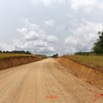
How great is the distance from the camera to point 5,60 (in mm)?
43938

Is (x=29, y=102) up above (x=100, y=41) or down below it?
below

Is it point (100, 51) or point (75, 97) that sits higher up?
point (100, 51)

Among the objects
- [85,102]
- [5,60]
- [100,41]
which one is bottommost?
[85,102]

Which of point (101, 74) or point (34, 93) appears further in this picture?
point (101, 74)

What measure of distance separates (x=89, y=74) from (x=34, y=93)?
8.79 metres

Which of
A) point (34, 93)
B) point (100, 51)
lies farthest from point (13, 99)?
point (100, 51)

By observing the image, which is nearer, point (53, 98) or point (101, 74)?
point (53, 98)

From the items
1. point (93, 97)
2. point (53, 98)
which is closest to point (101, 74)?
point (93, 97)

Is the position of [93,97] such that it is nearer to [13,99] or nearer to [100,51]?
[13,99]

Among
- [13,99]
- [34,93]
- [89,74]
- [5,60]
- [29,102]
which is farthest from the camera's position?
[5,60]

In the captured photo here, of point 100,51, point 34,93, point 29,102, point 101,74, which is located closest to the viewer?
Answer: point 29,102

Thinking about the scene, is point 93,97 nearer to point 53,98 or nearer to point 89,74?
point 53,98

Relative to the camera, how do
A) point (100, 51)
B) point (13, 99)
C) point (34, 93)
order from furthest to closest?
point (100, 51), point (34, 93), point (13, 99)

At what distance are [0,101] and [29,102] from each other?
136cm
